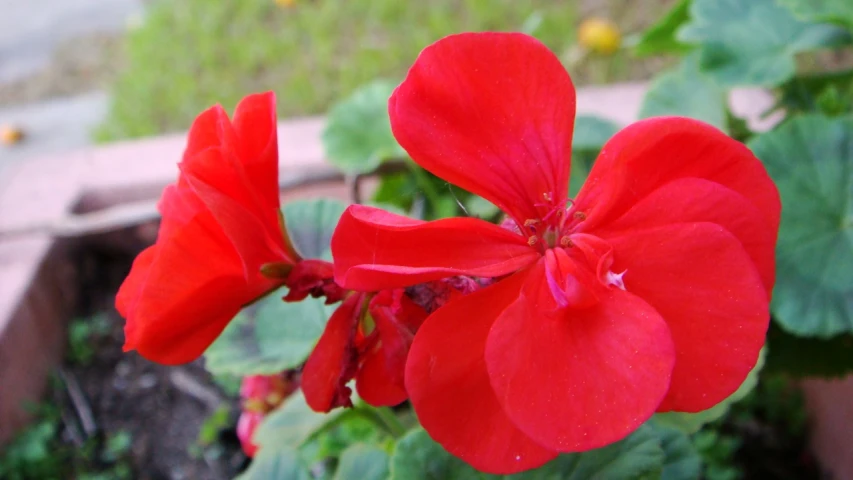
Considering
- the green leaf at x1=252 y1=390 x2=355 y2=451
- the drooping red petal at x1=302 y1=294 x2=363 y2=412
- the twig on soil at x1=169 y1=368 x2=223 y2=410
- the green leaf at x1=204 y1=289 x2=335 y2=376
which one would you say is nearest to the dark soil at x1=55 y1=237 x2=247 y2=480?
the twig on soil at x1=169 y1=368 x2=223 y2=410

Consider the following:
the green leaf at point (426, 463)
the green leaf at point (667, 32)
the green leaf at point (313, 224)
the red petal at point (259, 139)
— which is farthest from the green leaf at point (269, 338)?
the green leaf at point (667, 32)

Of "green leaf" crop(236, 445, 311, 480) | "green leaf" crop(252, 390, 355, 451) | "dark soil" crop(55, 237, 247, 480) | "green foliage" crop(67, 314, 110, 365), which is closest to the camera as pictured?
"green leaf" crop(236, 445, 311, 480)

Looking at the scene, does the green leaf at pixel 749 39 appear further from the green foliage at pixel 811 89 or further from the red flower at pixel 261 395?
the red flower at pixel 261 395

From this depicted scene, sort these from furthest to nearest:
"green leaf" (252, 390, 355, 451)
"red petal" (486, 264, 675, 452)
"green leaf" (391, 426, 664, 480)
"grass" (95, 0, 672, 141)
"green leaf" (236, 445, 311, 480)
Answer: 1. "grass" (95, 0, 672, 141)
2. "green leaf" (252, 390, 355, 451)
3. "green leaf" (236, 445, 311, 480)
4. "green leaf" (391, 426, 664, 480)
5. "red petal" (486, 264, 675, 452)

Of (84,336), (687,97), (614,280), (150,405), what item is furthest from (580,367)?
(84,336)

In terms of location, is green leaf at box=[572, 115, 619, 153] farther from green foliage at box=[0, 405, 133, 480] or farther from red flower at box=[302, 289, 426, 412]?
green foliage at box=[0, 405, 133, 480]

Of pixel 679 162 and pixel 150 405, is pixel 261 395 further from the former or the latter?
pixel 679 162

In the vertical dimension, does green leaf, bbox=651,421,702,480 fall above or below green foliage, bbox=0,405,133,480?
above
